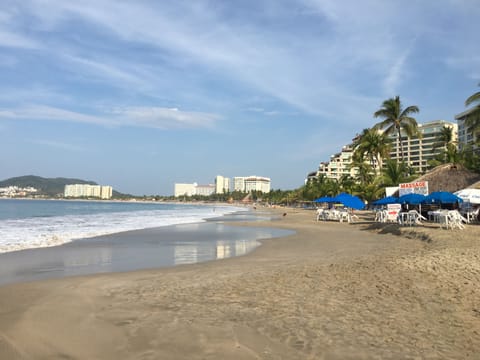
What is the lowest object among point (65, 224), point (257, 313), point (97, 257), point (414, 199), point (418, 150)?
point (65, 224)

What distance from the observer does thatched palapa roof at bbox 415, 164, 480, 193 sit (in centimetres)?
2450

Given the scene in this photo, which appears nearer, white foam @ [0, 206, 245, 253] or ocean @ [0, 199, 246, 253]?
white foam @ [0, 206, 245, 253]

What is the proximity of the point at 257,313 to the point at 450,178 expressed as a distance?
2509 cm

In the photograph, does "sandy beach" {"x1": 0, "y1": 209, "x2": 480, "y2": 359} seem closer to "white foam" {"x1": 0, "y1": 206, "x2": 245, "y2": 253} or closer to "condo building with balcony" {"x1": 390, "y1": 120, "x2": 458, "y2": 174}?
"white foam" {"x1": 0, "y1": 206, "x2": 245, "y2": 253}

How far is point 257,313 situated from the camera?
4730mm

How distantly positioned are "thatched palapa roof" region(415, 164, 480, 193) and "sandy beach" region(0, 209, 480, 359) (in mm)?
19379

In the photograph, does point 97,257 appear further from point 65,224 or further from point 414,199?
point 65,224

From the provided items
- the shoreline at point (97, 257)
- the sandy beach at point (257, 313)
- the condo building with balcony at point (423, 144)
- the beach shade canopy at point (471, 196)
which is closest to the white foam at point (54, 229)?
the shoreline at point (97, 257)

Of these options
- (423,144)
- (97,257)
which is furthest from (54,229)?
(423,144)

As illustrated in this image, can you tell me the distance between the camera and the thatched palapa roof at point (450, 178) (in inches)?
965

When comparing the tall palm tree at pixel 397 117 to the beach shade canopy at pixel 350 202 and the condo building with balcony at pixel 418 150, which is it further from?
the condo building with balcony at pixel 418 150

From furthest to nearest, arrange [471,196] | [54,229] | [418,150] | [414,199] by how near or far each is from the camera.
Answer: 1. [418,150]
2. [54,229]
3. [414,199]
4. [471,196]

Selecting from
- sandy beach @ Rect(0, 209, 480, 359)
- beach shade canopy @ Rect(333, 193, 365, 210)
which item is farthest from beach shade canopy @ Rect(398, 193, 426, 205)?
sandy beach @ Rect(0, 209, 480, 359)

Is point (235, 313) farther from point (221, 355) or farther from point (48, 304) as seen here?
point (48, 304)
